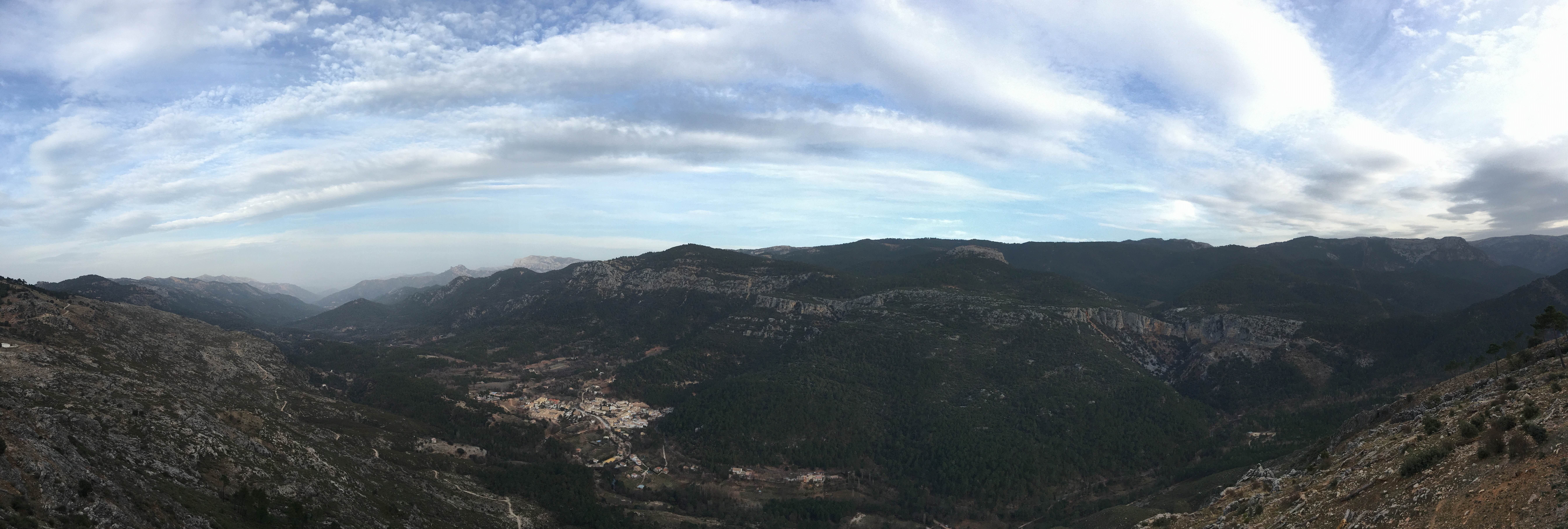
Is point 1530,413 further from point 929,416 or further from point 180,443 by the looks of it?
point 929,416

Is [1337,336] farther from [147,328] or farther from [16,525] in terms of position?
[147,328]

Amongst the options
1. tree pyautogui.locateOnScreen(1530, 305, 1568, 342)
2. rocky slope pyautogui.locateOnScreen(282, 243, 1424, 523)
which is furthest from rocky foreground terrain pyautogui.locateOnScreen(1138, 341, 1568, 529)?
rocky slope pyautogui.locateOnScreen(282, 243, 1424, 523)

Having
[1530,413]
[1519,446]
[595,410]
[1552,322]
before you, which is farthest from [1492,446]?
[595,410]

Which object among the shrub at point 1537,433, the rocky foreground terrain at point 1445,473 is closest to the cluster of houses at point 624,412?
the rocky foreground terrain at point 1445,473

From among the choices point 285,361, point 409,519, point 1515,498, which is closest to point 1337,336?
point 1515,498

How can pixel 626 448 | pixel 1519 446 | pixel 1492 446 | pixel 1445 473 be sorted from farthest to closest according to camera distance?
pixel 626 448 → pixel 1445 473 → pixel 1492 446 → pixel 1519 446

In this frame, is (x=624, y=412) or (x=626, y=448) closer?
(x=626, y=448)

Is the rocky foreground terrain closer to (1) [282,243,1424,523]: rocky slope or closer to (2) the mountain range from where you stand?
(2) the mountain range
